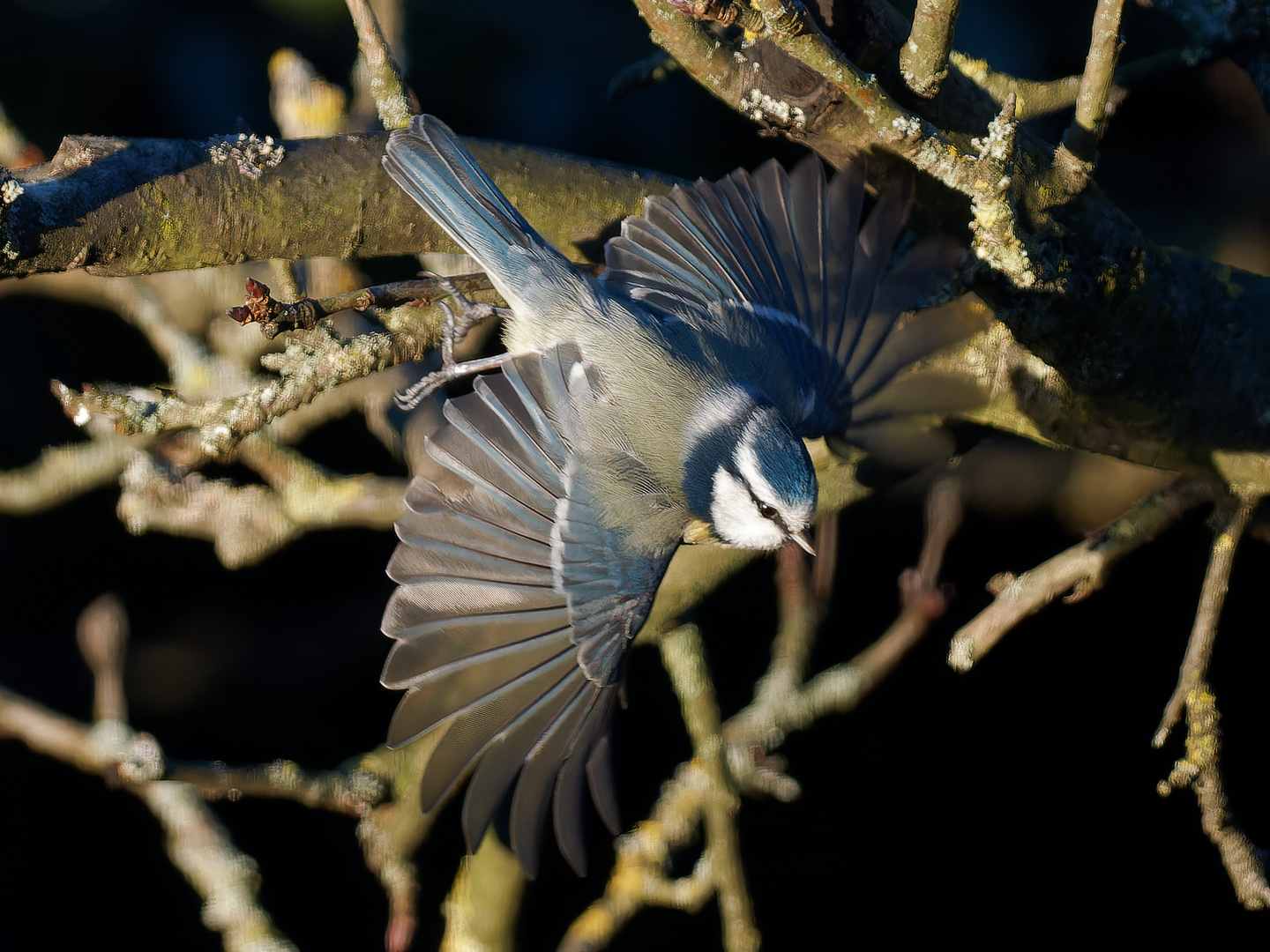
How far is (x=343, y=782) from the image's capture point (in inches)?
66.1

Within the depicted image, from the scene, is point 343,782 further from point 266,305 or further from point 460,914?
point 266,305

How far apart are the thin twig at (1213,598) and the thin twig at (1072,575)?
10 cm

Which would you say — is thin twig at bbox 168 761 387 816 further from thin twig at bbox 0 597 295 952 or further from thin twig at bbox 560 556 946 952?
thin twig at bbox 560 556 946 952

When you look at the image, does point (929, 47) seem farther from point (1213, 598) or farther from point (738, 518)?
point (1213, 598)

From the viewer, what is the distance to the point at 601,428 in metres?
1.43

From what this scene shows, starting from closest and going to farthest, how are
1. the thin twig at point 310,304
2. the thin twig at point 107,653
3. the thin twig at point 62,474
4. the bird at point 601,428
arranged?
the thin twig at point 310,304 < the bird at point 601,428 < the thin twig at point 107,653 < the thin twig at point 62,474

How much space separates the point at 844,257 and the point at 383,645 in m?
1.37

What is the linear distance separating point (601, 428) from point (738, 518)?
11.5 inches

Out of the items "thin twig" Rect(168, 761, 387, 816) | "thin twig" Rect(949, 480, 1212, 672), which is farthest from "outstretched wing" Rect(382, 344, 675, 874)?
"thin twig" Rect(949, 480, 1212, 672)

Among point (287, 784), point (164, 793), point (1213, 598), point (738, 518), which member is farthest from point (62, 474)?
point (1213, 598)

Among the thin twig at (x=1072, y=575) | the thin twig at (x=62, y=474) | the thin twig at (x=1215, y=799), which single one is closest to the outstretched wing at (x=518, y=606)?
the thin twig at (x=1072, y=575)

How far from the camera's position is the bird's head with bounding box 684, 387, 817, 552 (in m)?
1.43

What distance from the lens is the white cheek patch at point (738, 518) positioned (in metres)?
1.51

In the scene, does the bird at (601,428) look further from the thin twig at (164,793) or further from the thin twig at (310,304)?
the thin twig at (164,793)
